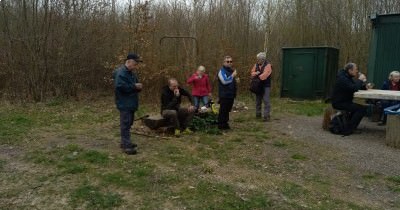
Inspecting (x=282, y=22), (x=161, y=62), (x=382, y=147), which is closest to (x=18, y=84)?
(x=161, y=62)

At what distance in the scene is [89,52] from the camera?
14500 millimetres

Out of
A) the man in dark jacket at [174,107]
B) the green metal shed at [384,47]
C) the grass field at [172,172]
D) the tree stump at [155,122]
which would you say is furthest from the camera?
the green metal shed at [384,47]

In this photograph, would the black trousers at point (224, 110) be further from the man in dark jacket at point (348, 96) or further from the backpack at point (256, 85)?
the man in dark jacket at point (348, 96)

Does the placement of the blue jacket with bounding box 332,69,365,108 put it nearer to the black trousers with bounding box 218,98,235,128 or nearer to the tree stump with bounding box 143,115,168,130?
the black trousers with bounding box 218,98,235,128

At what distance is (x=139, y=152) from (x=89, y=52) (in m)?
8.34

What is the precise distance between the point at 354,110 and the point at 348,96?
0.33 metres

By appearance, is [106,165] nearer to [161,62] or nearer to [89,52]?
[161,62]

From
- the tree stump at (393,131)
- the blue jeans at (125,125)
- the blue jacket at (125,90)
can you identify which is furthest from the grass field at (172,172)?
the tree stump at (393,131)

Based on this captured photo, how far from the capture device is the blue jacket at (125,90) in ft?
22.4

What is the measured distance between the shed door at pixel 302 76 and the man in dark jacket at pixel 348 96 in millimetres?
5834

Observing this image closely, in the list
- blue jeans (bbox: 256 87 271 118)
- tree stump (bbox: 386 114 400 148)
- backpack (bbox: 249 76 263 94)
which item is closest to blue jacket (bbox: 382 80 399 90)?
tree stump (bbox: 386 114 400 148)

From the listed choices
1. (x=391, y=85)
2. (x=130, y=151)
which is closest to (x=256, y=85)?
(x=391, y=85)

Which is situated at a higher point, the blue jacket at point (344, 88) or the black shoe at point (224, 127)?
the blue jacket at point (344, 88)

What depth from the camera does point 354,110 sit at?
902 cm
